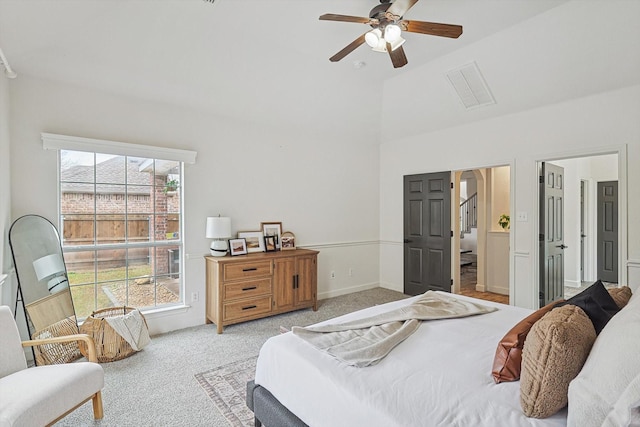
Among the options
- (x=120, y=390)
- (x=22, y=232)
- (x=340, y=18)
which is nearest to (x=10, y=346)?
(x=120, y=390)

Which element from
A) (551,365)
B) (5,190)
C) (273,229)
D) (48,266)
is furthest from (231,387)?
(5,190)

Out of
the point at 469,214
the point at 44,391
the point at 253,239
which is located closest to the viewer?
the point at 44,391

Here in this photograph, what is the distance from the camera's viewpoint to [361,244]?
5.73m

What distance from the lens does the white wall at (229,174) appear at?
3.09 metres

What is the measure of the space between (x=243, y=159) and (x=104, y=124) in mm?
1574

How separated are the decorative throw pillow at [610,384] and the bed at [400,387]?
0.19 meters

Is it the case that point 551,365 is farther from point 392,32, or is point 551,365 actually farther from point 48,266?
point 48,266

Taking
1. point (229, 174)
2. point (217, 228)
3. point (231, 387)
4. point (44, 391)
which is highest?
point (229, 174)

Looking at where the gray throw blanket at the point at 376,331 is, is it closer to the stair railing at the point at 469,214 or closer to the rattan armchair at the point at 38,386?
the rattan armchair at the point at 38,386

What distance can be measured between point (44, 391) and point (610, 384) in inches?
99.4

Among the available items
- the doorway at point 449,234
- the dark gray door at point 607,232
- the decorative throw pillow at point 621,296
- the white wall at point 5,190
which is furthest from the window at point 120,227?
the dark gray door at point 607,232

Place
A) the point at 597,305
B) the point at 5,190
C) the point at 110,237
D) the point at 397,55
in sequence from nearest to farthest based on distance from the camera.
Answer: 1. the point at 597,305
2. the point at 397,55
3. the point at 5,190
4. the point at 110,237

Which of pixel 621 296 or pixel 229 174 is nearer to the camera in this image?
pixel 621 296

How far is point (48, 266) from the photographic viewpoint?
3051mm
